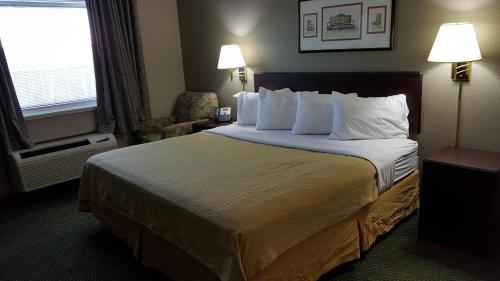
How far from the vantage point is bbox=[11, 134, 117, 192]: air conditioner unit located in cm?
338

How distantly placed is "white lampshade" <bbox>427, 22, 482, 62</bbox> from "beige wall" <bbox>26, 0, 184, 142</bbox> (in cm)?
336

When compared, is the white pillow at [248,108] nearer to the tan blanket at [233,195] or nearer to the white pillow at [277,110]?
the white pillow at [277,110]

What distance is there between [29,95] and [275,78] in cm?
258

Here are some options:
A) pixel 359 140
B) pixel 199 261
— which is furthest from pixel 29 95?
pixel 359 140


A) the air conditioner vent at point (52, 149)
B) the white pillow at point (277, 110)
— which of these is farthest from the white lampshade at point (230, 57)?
the air conditioner vent at point (52, 149)

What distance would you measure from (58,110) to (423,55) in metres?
3.63

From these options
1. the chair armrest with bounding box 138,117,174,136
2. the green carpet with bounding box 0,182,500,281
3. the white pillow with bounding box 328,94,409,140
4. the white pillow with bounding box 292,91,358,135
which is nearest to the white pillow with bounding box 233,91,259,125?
the white pillow with bounding box 292,91,358,135

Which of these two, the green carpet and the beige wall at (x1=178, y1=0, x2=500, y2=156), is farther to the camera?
the beige wall at (x1=178, y1=0, x2=500, y2=156)

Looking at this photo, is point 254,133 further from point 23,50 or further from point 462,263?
point 23,50

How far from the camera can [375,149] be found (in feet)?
7.91

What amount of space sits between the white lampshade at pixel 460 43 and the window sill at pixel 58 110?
3.59m

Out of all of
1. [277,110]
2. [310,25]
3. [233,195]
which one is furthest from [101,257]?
[310,25]

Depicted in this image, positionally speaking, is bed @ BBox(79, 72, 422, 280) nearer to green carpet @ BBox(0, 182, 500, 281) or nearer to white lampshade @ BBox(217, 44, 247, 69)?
green carpet @ BBox(0, 182, 500, 281)

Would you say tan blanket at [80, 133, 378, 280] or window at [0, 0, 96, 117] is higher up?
window at [0, 0, 96, 117]
